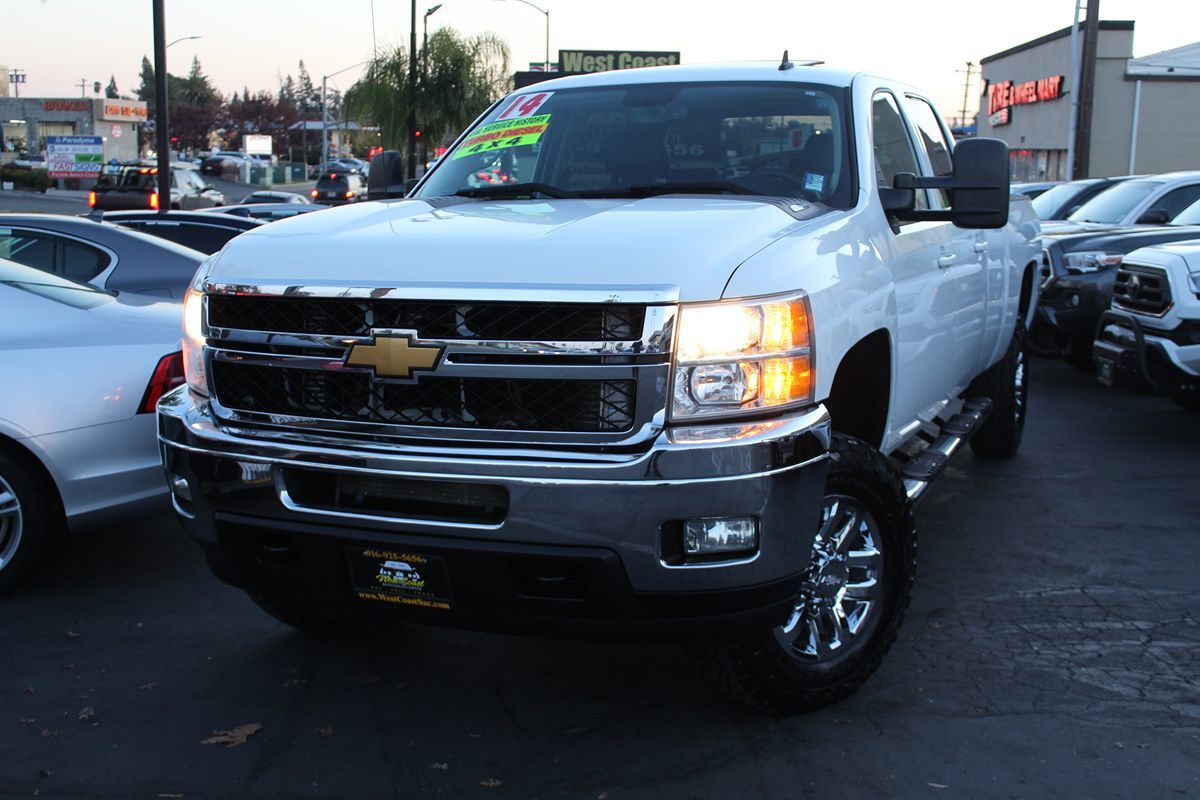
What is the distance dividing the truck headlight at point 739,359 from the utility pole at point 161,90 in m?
19.0

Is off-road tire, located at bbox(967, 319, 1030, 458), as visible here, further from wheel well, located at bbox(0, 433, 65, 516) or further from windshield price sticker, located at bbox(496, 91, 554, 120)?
wheel well, located at bbox(0, 433, 65, 516)

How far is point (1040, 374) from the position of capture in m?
12.1

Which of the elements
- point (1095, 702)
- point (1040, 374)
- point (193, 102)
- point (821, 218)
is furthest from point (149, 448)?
point (193, 102)

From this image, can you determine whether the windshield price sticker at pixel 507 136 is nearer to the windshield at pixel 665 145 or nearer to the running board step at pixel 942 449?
the windshield at pixel 665 145

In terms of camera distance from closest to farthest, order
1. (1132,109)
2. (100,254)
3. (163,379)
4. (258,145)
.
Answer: (163,379), (100,254), (1132,109), (258,145)

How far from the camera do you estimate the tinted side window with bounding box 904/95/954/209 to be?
5770 mm

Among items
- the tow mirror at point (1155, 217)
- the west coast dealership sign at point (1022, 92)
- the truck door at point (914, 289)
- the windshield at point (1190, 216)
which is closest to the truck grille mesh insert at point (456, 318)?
the truck door at point (914, 289)

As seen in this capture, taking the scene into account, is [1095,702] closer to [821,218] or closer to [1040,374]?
[821,218]

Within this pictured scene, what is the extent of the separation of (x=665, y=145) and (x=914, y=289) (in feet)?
3.64

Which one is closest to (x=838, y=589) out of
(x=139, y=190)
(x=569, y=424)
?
(x=569, y=424)

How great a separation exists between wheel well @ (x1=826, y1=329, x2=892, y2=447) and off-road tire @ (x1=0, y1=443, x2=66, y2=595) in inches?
127

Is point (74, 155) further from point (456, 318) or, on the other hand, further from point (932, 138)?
point (456, 318)

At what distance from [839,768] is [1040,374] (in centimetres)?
924

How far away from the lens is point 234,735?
12.8 feet
